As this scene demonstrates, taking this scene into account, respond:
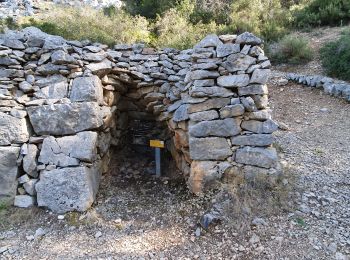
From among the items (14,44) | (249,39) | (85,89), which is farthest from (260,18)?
(14,44)

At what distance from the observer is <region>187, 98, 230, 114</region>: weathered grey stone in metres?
3.73

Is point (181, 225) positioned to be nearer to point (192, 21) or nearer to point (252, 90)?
point (252, 90)

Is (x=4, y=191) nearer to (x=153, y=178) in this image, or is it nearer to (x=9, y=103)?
(x=9, y=103)

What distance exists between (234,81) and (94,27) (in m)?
4.79

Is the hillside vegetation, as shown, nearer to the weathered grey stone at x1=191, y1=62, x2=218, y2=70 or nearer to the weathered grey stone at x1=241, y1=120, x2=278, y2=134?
the weathered grey stone at x1=191, y1=62, x2=218, y2=70

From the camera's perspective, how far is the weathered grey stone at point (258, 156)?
366 cm

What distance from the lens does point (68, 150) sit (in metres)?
3.87

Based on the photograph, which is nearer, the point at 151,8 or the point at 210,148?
the point at 210,148

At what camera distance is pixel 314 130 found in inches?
207

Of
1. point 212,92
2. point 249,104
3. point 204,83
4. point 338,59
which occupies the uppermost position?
point 338,59

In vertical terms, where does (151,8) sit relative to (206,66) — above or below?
above

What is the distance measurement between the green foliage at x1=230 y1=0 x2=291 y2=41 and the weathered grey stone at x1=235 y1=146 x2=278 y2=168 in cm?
608

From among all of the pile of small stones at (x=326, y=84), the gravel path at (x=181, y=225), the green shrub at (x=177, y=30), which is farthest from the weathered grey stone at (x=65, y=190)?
the pile of small stones at (x=326, y=84)

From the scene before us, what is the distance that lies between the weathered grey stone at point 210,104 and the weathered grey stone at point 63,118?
1.40 m
